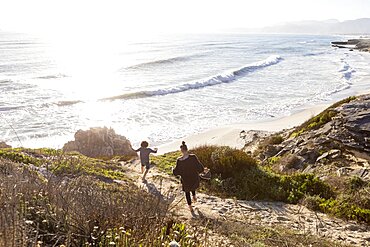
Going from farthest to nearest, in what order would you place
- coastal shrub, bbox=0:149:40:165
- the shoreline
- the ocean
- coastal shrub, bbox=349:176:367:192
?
the ocean < the shoreline < coastal shrub, bbox=0:149:40:165 < coastal shrub, bbox=349:176:367:192

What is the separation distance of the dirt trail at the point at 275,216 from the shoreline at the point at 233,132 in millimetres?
8503

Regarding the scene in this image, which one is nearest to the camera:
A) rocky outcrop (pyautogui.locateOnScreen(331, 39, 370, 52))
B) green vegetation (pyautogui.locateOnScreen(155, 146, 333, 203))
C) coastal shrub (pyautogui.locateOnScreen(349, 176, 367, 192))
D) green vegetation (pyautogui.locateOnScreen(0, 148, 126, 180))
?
coastal shrub (pyautogui.locateOnScreen(349, 176, 367, 192))

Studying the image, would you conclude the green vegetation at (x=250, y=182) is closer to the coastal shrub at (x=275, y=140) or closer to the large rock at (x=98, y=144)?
the coastal shrub at (x=275, y=140)

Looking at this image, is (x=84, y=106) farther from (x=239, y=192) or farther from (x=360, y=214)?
(x=360, y=214)

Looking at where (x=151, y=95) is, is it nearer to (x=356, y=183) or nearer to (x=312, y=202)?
(x=356, y=183)

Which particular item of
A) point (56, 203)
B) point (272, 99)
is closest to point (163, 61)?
point (272, 99)

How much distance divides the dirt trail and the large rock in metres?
8.02

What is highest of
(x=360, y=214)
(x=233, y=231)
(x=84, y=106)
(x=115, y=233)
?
(x=115, y=233)

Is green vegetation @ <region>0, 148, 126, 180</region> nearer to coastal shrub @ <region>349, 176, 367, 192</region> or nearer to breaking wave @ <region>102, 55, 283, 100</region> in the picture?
coastal shrub @ <region>349, 176, 367, 192</region>

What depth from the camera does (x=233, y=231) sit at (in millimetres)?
5926

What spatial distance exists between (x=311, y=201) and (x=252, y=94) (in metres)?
24.0

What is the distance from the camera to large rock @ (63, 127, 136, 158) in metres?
16.7

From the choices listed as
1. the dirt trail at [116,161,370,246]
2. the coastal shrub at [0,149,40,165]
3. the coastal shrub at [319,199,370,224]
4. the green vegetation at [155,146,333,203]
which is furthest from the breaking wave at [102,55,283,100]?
the coastal shrub at [319,199,370,224]

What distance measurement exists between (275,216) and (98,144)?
1111 cm
